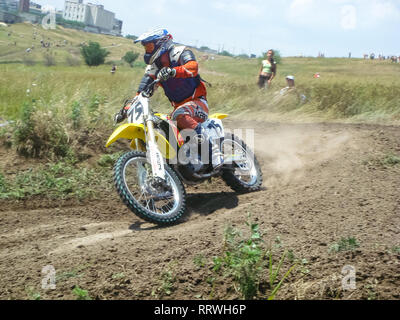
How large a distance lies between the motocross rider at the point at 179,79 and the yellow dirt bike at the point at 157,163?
125mm

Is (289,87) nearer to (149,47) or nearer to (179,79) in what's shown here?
(179,79)

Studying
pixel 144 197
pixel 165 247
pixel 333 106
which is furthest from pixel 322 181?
pixel 333 106

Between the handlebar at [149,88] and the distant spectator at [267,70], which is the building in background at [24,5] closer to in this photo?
the distant spectator at [267,70]

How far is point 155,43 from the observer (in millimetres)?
5309

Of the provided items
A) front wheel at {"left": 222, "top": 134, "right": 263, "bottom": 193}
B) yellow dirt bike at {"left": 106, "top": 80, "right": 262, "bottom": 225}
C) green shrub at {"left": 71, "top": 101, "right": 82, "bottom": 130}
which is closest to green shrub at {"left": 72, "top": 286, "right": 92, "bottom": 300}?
yellow dirt bike at {"left": 106, "top": 80, "right": 262, "bottom": 225}

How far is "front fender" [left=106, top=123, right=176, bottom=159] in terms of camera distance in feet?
15.7

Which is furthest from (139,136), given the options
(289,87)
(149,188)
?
(289,87)

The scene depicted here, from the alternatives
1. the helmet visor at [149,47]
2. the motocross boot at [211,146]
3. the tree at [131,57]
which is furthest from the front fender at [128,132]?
the tree at [131,57]

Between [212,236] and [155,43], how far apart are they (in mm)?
2687

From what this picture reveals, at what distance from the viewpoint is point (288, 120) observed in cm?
1105

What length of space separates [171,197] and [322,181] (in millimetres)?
2153
